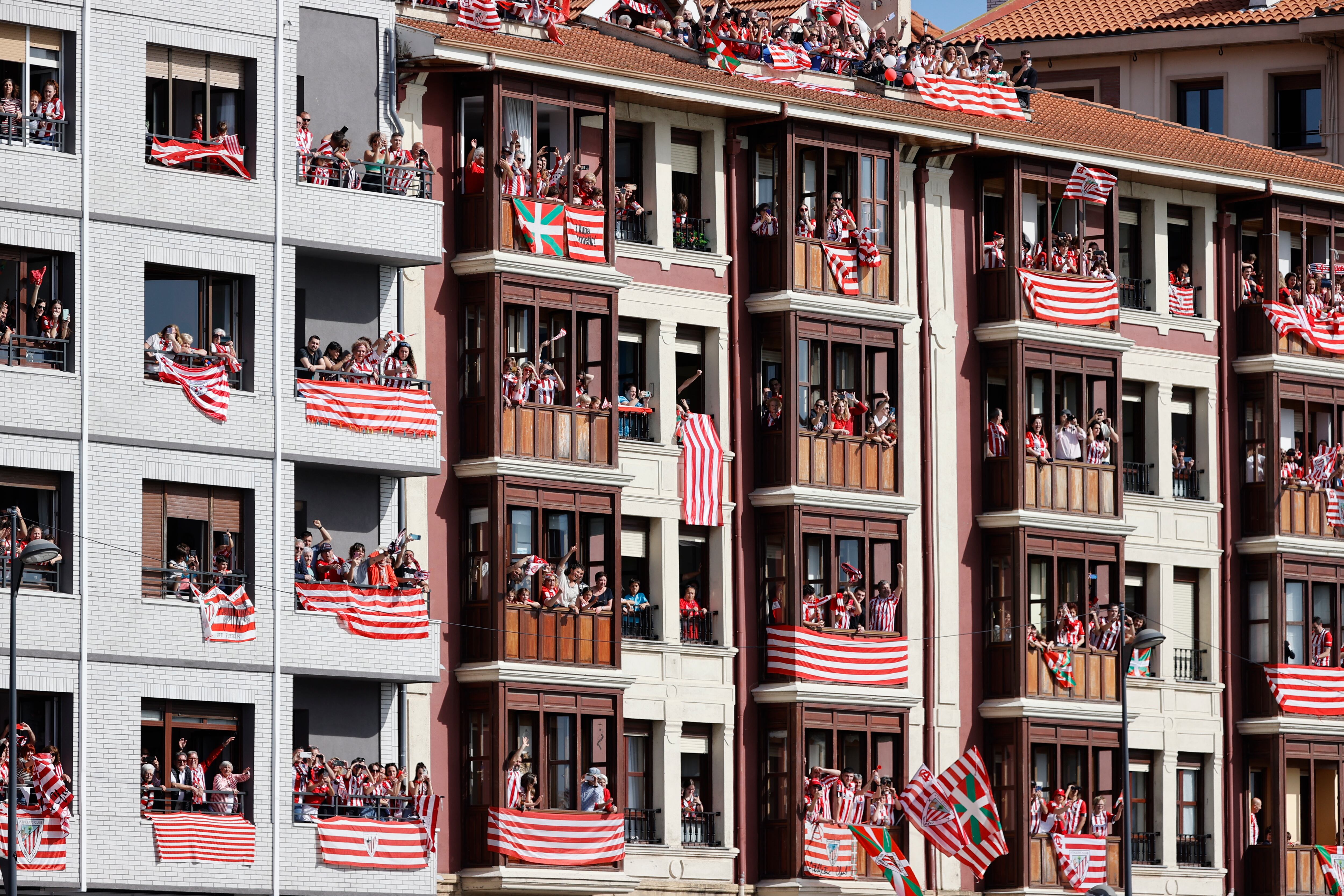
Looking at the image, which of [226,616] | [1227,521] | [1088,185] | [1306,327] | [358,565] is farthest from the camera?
[1306,327]

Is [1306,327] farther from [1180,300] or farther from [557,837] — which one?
[557,837]

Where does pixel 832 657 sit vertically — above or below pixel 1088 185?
below

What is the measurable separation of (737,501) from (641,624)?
345cm

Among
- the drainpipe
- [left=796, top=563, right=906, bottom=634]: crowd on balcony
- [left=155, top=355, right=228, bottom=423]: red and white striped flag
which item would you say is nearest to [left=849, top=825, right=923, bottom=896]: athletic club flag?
the drainpipe

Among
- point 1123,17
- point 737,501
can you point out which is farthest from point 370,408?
point 1123,17

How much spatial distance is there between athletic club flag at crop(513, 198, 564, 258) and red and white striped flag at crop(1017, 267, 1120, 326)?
39.7 ft

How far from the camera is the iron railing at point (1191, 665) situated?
82.0m

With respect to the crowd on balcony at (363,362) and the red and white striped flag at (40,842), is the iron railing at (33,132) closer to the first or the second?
the crowd on balcony at (363,362)

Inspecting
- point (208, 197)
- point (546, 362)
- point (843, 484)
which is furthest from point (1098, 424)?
point (208, 197)

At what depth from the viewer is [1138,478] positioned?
82188 millimetres

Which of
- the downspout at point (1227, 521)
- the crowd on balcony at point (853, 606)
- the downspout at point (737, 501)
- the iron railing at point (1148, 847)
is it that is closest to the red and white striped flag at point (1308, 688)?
the downspout at point (1227, 521)

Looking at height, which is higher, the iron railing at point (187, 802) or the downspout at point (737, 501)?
the downspout at point (737, 501)

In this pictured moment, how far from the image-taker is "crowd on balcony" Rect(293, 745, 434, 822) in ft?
215

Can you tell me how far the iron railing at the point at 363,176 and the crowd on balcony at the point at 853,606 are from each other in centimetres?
1183
